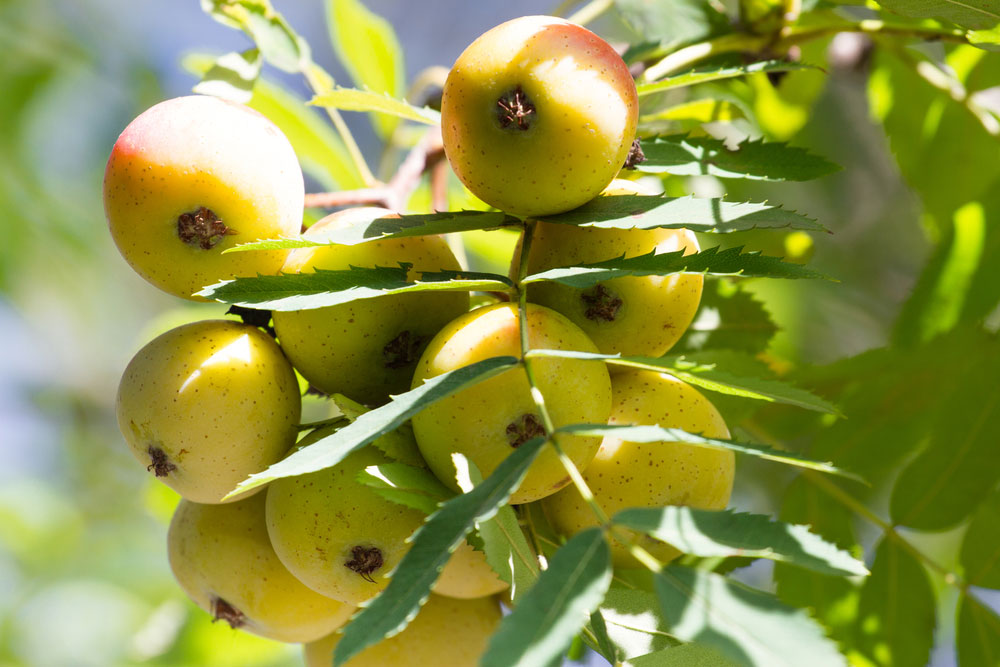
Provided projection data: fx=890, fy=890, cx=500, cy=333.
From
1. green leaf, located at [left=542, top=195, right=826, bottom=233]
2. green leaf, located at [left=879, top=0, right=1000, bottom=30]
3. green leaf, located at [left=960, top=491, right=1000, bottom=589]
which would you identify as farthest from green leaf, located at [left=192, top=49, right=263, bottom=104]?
green leaf, located at [left=960, top=491, right=1000, bottom=589]

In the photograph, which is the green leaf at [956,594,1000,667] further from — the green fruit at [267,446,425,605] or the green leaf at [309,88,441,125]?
the green leaf at [309,88,441,125]

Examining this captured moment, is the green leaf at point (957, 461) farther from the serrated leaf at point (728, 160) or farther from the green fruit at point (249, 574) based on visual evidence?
the green fruit at point (249, 574)

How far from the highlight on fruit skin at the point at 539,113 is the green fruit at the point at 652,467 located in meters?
0.27

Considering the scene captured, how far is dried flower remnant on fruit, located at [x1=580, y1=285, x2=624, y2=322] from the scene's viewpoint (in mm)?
1102

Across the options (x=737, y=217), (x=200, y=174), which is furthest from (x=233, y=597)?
(x=737, y=217)

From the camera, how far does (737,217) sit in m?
0.99

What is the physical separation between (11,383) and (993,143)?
4.10m

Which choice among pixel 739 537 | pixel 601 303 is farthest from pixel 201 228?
pixel 739 537

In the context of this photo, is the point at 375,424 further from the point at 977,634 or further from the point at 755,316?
the point at 977,634

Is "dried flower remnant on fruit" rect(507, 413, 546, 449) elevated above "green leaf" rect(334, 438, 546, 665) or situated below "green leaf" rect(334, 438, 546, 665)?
below

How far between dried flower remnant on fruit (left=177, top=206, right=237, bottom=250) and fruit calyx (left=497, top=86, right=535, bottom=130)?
0.38 meters

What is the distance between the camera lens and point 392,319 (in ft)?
3.68

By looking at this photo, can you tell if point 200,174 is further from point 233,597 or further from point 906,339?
point 906,339

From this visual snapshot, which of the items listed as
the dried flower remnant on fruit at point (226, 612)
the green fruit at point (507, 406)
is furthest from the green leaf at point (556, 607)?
the dried flower remnant on fruit at point (226, 612)
